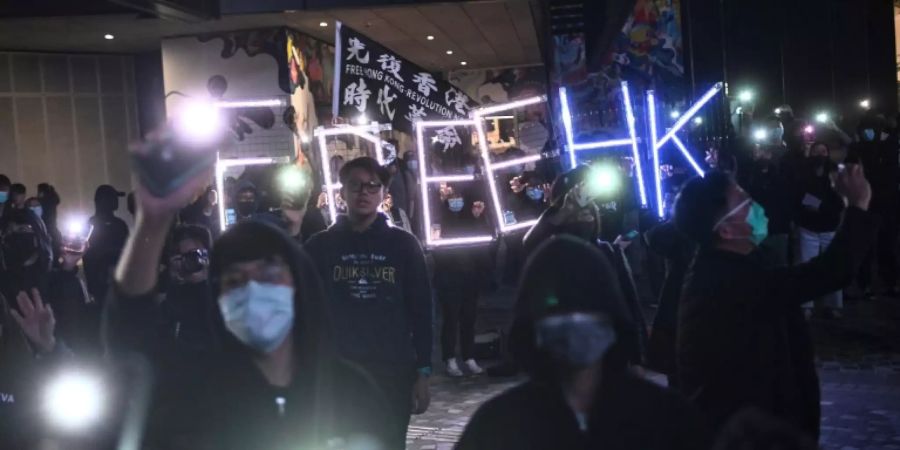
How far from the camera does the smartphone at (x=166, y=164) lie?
2.89 meters

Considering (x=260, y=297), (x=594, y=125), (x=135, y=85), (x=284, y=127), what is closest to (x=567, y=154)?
(x=594, y=125)

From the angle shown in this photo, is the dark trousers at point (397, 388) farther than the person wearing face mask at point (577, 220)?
No

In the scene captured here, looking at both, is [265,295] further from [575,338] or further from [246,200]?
[246,200]

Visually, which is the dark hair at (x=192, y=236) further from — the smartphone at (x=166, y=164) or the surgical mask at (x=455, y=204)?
the surgical mask at (x=455, y=204)

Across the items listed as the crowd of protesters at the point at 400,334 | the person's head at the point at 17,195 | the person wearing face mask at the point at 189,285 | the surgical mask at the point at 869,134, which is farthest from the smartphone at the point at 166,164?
the person's head at the point at 17,195

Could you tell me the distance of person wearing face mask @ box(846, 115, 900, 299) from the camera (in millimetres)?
12344

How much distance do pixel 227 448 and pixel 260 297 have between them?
1.40 feet

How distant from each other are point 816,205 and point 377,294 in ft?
20.0

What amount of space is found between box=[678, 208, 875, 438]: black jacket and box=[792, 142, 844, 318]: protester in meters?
6.30

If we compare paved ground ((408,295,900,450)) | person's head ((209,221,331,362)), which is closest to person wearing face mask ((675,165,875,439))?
person's head ((209,221,331,362))

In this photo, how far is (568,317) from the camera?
2783 mm

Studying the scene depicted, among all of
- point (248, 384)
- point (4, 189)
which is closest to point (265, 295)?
point (248, 384)

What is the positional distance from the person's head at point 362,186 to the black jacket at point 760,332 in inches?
86.8

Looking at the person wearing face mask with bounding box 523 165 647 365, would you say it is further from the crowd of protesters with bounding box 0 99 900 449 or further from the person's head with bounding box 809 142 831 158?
the person's head with bounding box 809 142 831 158
